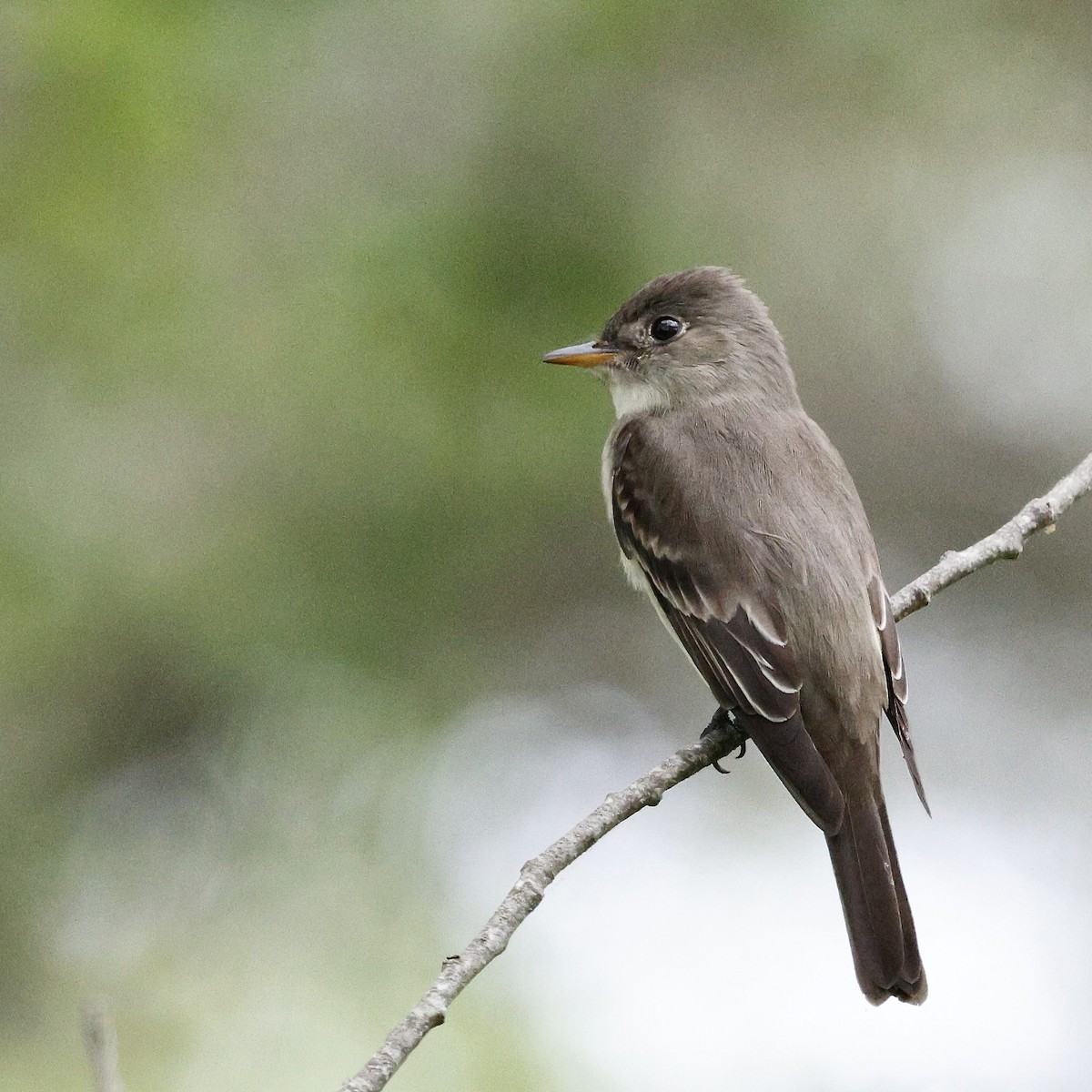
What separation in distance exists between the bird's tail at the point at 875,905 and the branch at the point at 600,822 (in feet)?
1.20

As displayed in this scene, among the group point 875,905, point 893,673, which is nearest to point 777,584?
point 893,673

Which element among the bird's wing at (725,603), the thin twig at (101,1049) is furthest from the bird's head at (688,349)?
the thin twig at (101,1049)

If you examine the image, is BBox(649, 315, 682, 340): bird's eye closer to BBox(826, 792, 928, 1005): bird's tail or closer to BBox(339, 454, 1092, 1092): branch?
BBox(339, 454, 1092, 1092): branch

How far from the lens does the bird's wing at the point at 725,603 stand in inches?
150

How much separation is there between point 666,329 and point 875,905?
200 centimetres

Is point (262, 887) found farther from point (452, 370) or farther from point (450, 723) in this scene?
point (452, 370)

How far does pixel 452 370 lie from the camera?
6328 millimetres

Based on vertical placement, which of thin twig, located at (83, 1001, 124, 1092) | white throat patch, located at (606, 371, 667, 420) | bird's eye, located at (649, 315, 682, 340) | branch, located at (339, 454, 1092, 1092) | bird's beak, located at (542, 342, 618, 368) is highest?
bird's eye, located at (649, 315, 682, 340)

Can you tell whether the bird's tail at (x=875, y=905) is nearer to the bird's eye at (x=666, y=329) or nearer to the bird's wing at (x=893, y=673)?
the bird's wing at (x=893, y=673)

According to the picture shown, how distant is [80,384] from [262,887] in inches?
87.5

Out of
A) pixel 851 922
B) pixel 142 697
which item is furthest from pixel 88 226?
pixel 851 922

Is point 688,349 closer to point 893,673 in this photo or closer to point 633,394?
point 633,394

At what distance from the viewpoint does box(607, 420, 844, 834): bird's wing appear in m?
3.80

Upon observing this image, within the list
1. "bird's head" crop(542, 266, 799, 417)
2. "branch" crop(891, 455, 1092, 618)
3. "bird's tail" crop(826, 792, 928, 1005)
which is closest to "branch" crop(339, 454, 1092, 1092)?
"branch" crop(891, 455, 1092, 618)
